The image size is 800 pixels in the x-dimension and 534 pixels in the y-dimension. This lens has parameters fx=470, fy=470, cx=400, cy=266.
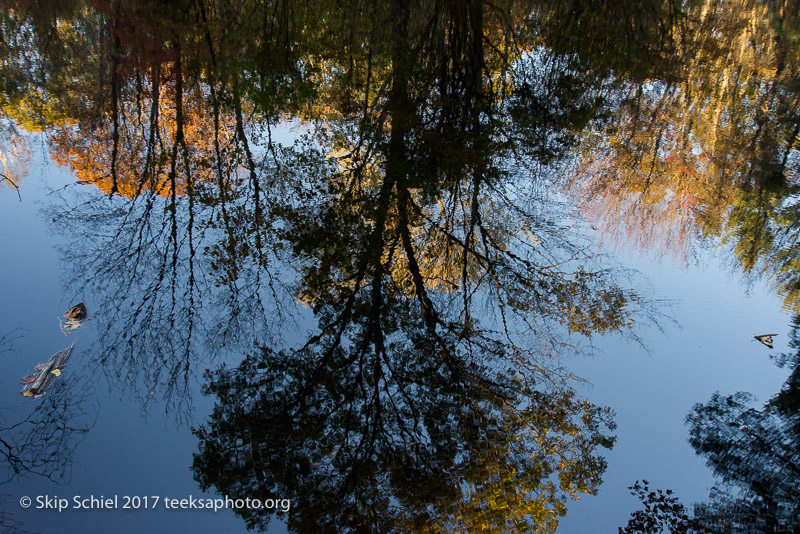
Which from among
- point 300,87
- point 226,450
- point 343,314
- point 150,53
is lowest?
point 226,450

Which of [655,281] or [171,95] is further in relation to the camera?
[171,95]

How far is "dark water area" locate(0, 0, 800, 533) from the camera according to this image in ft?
10.9

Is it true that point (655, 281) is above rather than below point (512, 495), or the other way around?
above

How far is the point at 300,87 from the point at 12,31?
604cm

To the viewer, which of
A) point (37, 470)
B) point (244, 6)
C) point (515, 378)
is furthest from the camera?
point (244, 6)

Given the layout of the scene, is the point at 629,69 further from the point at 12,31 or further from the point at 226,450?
the point at 12,31

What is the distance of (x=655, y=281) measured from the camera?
518 centimetres

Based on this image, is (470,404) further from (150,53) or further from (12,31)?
(12,31)

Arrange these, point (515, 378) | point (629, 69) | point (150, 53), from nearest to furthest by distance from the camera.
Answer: point (515, 378) < point (150, 53) < point (629, 69)

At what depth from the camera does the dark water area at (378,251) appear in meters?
3.32

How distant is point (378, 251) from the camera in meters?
4.86

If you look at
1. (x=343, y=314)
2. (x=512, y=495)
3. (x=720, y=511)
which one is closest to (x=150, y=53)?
(x=343, y=314)

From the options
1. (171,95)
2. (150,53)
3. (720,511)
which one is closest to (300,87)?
(171,95)

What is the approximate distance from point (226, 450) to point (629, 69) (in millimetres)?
9436
